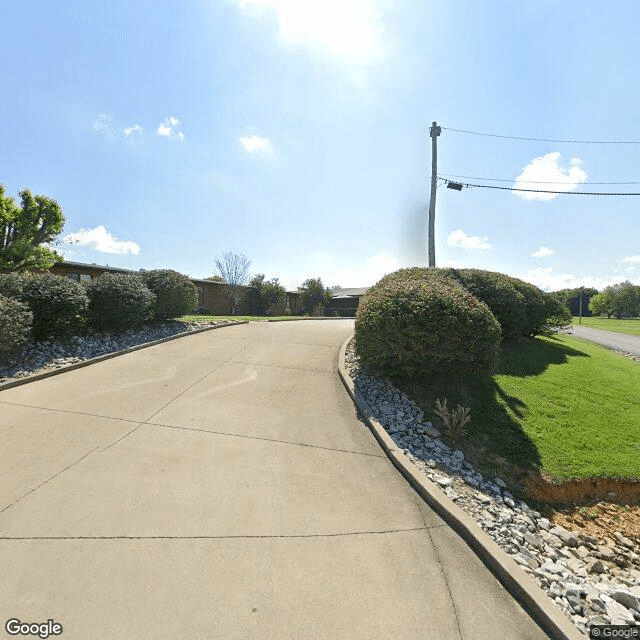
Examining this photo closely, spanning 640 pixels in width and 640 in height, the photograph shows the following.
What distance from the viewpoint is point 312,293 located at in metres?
35.0

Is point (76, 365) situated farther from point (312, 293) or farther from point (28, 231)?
point (312, 293)

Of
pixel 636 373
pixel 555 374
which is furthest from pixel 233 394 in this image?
pixel 636 373

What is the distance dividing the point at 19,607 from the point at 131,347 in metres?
7.23

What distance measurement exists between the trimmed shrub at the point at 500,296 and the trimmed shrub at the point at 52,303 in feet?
32.6

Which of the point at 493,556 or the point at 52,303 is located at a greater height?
the point at 52,303

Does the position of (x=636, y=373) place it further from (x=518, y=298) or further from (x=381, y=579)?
(x=381, y=579)

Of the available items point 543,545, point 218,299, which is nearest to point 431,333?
point 543,545

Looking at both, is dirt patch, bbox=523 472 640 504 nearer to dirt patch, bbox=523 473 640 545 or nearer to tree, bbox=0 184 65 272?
dirt patch, bbox=523 473 640 545

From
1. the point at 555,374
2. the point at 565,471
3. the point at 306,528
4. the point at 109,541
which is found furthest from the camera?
the point at 555,374

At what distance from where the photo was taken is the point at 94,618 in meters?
1.90

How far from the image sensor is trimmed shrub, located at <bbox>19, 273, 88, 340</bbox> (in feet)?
24.6

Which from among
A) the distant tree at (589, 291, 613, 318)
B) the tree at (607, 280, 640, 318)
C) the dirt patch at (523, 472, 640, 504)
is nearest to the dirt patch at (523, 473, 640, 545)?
the dirt patch at (523, 472, 640, 504)

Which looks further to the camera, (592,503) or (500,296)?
(500,296)

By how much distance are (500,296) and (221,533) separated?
939 cm
